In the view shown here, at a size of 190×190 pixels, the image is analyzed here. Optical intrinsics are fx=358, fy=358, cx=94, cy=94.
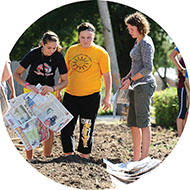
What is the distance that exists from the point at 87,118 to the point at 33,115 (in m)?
0.66

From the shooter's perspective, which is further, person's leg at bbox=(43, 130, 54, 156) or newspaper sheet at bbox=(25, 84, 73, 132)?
person's leg at bbox=(43, 130, 54, 156)

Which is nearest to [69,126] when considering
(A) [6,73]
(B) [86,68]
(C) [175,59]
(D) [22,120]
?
(D) [22,120]

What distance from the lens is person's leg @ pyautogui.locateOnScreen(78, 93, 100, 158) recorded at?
14.2 ft

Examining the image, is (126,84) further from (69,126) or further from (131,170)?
(131,170)

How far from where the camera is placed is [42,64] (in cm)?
417

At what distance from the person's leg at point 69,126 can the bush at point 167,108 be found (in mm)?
3903

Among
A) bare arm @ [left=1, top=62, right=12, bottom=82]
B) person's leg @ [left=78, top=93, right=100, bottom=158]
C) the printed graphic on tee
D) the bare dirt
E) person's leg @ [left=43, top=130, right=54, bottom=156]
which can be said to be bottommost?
the bare dirt

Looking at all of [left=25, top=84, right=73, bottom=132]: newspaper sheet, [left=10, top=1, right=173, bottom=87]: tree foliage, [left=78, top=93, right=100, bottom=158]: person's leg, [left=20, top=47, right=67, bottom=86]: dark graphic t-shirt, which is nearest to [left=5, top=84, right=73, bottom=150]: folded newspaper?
[left=25, top=84, right=73, bottom=132]: newspaper sheet

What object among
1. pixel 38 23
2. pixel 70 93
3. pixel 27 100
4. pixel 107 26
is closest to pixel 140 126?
pixel 70 93

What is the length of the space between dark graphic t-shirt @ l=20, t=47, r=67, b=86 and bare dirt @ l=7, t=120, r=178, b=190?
99 centimetres

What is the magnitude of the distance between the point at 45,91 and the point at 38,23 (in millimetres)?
8572

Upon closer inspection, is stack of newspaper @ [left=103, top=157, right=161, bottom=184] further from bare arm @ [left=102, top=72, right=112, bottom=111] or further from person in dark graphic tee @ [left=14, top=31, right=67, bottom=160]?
person in dark graphic tee @ [left=14, top=31, right=67, bottom=160]

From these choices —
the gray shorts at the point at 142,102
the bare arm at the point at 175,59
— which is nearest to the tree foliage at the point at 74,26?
the bare arm at the point at 175,59

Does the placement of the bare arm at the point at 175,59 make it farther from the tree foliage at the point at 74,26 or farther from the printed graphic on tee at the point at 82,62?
the tree foliage at the point at 74,26
